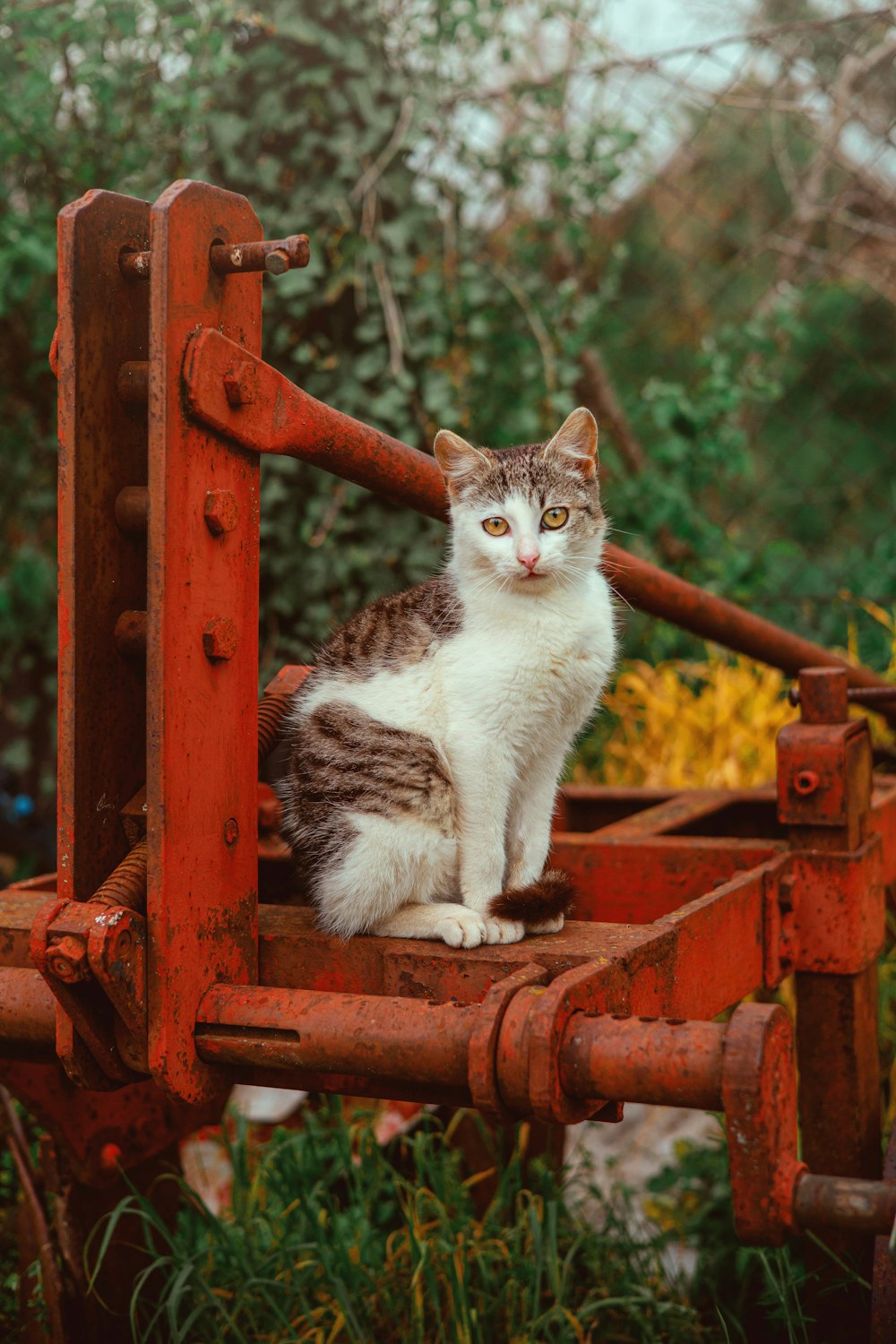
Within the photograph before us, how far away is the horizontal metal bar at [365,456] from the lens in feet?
4.20

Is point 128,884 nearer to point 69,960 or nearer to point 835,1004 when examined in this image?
point 69,960

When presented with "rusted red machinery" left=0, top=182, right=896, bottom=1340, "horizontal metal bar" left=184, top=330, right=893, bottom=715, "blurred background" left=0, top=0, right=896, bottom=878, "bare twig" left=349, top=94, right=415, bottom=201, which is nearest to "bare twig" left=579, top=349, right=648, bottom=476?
"blurred background" left=0, top=0, right=896, bottom=878

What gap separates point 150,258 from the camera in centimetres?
126

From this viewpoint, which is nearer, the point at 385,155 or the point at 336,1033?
the point at 336,1033

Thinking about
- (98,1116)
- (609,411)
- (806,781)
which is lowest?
(98,1116)

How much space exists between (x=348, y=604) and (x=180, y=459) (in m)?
2.77

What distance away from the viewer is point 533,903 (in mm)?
1537

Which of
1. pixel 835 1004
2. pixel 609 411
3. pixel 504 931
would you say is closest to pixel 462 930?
pixel 504 931

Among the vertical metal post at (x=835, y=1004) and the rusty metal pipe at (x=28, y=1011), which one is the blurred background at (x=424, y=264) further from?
the rusty metal pipe at (x=28, y=1011)

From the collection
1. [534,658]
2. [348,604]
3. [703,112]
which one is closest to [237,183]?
[348,604]

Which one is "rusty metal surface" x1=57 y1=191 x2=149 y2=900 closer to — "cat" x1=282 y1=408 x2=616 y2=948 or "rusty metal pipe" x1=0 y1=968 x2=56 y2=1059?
"rusty metal pipe" x1=0 y1=968 x2=56 y2=1059

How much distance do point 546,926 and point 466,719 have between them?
12.1 inches

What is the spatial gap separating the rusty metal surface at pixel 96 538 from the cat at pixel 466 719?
1.16 feet

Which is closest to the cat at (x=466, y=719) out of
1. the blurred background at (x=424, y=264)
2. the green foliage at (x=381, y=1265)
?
the green foliage at (x=381, y=1265)
